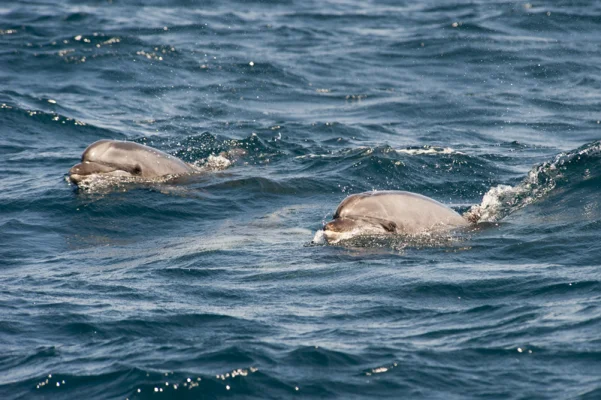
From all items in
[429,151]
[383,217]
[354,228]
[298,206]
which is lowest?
[298,206]

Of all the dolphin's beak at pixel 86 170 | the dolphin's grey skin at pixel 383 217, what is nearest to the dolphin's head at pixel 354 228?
the dolphin's grey skin at pixel 383 217

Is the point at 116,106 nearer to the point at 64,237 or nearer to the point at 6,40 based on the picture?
the point at 6,40

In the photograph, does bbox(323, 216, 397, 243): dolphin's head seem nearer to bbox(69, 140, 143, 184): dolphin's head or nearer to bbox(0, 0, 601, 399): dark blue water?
bbox(0, 0, 601, 399): dark blue water

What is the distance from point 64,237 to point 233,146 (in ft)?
20.0

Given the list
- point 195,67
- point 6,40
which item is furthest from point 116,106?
point 6,40

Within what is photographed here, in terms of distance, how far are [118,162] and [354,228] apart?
207 inches

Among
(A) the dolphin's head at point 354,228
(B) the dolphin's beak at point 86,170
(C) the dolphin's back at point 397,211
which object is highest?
(C) the dolphin's back at point 397,211

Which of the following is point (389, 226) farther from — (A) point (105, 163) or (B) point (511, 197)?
(A) point (105, 163)

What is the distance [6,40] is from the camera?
2973 cm

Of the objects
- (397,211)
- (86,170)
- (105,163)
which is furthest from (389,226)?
(86,170)

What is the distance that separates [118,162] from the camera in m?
17.0

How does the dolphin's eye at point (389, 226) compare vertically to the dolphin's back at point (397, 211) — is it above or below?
below

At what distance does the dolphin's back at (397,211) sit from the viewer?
13594 millimetres

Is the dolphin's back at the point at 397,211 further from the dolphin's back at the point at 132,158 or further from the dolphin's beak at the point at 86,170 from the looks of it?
the dolphin's beak at the point at 86,170
